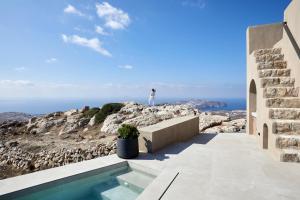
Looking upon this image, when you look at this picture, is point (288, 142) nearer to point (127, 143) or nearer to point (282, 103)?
point (282, 103)

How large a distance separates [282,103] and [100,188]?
4928 mm

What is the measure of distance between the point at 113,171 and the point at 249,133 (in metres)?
5.32

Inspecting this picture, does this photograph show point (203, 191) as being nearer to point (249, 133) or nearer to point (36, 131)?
point (249, 133)

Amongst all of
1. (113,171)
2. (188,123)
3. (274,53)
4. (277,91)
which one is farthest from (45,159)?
(274,53)

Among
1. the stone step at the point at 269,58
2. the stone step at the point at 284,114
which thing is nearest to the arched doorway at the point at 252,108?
the stone step at the point at 269,58

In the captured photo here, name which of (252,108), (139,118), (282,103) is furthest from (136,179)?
(139,118)

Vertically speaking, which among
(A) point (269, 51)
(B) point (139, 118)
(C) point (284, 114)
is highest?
(A) point (269, 51)

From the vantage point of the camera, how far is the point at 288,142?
15.3 feet

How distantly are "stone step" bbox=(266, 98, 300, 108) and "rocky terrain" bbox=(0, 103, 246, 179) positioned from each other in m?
4.85

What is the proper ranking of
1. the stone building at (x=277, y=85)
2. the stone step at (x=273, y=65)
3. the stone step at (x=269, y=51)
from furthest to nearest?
1. the stone step at (x=269, y=51)
2. the stone step at (x=273, y=65)
3. the stone building at (x=277, y=85)

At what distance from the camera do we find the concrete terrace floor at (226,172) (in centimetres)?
334

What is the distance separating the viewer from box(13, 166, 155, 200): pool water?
392cm

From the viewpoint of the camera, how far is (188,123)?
7832 mm

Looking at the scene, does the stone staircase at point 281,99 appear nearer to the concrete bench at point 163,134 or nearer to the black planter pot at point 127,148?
the concrete bench at point 163,134
